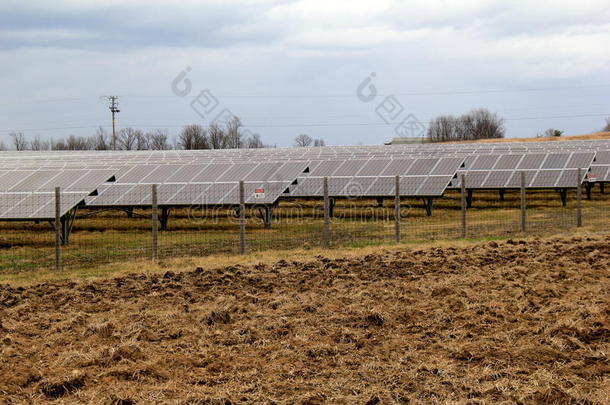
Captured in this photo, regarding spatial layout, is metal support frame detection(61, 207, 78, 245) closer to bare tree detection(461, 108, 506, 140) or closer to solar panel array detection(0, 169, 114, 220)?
solar panel array detection(0, 169, 114, 220)

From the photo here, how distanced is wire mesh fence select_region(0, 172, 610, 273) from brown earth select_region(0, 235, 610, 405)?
3.64 m

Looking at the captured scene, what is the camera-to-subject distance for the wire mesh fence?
13.8 meters

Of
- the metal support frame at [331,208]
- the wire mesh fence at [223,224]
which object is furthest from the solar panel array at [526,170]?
the metal support frame at [331,208]

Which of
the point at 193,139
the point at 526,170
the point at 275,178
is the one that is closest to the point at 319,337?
the point at 275,178

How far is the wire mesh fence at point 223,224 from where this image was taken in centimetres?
1379

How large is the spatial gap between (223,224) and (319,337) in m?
13.9

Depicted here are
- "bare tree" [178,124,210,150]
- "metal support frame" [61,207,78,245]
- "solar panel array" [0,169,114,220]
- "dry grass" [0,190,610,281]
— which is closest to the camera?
"dry grass" [0,190,610,281]

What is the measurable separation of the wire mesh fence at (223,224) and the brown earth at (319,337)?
364 centimetres

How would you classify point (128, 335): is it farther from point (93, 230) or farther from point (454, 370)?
point (93, 230)

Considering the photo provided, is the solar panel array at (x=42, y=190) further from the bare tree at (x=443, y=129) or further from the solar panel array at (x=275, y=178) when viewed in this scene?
the bare tree at (x=443, y=129)

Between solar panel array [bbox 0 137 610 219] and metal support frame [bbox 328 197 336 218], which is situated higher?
solar panel array [bbox 0 137 610 219]

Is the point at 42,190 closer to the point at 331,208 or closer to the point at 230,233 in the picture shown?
the point at 230,233

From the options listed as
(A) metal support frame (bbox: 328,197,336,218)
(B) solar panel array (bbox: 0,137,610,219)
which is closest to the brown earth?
(B) solar panel array (bbox: 0,137,610,219)

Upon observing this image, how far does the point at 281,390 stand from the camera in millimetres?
4910
